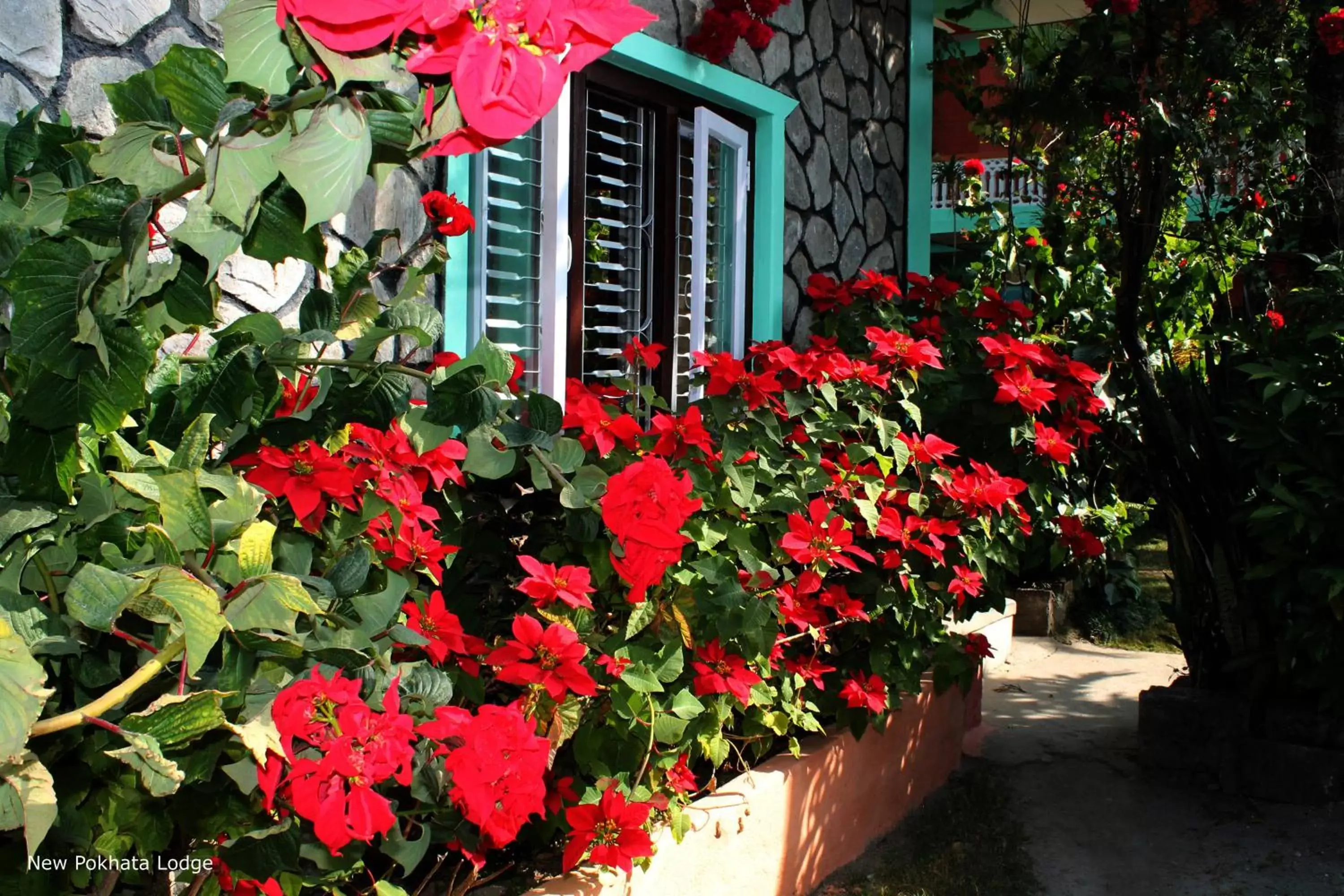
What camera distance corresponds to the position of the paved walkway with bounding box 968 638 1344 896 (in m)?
3.52

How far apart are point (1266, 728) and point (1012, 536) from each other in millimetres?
1382

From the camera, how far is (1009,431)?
12.5 feet

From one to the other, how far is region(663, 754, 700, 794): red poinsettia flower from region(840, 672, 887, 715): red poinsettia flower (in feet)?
2.15

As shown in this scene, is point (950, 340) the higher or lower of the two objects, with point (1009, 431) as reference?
higher

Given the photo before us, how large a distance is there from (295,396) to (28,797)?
37.5 inches

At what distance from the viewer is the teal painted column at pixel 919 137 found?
6324 millimetres

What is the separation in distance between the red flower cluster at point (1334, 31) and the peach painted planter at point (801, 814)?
2.72 m

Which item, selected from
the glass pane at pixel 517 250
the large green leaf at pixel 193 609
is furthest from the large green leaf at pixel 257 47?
the glass pane at pixel 517 250

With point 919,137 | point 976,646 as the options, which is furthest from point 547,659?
point 919,137

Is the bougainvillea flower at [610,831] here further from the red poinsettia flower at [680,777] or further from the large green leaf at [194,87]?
the large green leaf at [194,87]

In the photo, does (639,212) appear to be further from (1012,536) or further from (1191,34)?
(1191,34)

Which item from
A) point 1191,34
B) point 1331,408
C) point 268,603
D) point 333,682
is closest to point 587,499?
point 333,682

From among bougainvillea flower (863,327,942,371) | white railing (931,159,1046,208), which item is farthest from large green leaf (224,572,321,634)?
white railing (931,159,1046,208)

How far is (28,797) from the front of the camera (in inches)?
39.7
